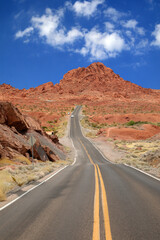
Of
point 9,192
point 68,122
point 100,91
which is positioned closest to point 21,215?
point 9,192

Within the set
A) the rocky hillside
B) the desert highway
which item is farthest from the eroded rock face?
the rocky hillside

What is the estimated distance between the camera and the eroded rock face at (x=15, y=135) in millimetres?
16303

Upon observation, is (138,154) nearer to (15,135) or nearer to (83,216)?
(15,135)

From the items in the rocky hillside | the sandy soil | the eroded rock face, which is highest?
the rocky hillside

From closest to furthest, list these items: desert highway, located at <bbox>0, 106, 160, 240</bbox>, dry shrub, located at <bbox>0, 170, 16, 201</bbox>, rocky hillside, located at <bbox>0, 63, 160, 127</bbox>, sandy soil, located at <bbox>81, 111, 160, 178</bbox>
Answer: desert highway, located at <bbox>0, 106, 160, 240</bbox> → dry shrub, located at <bbox>0, 170, 16, 201</bbox> → sandy soil, located at <bbox>81, 111, 160, 178</bbox> → rocky hillside, located at <bbox>0, 63, 160, 127</bbox>

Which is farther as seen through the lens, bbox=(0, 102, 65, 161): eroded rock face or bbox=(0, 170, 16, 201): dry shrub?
bbox=(0, 102, 65, 161): eroded rock face

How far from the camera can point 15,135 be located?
62.2ft

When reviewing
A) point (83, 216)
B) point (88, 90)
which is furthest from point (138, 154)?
point (88, 90)

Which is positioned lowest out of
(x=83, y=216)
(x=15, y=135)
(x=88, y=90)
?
(x=83, y=216)

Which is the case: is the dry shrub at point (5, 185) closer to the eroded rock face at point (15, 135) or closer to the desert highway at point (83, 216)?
the desert highway at point (83, 216)

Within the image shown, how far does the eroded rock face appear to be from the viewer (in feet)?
53.5

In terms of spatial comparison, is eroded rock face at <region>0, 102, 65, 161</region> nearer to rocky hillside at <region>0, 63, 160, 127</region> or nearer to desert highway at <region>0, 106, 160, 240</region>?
desert highway at <region>0, 106, 160, 240</region>

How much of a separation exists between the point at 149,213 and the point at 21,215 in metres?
3.78

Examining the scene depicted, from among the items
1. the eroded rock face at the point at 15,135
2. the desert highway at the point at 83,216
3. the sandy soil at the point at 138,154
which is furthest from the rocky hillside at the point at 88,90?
the desert highway at the point at 83,216
